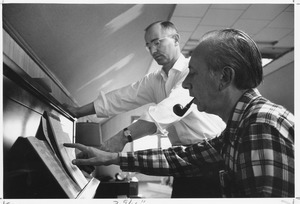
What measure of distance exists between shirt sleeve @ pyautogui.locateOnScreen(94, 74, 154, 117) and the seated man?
0.56 m

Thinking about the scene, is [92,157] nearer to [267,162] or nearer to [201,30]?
[267,162]

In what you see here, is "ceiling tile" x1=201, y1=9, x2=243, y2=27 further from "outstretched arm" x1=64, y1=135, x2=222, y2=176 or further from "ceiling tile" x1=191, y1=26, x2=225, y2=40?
"outstretched arm" x1=64, y1=135, x2=222, y2=176

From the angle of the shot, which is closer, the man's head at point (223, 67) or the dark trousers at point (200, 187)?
the man's head at point (223, 67)

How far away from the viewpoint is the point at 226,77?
829 mm

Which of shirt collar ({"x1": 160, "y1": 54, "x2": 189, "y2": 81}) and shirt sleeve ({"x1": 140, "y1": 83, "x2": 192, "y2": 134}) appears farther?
shirt collar ({"x1": 160, "y1": 54, "x2": 189, "y2": 81})

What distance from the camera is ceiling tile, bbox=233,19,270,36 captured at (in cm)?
356

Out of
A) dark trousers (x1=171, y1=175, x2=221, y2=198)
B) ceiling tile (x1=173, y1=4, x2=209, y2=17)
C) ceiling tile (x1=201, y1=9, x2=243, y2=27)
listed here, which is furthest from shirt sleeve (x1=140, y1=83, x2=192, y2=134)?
→ ceiling tile (x1=201, y1=9, x2=243, y2=27)

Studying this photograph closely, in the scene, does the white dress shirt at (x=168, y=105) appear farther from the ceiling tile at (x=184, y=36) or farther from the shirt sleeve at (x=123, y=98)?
the ceiling tile at (x=184, y=36)

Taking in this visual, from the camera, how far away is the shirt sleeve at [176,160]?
104 cm

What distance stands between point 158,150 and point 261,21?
Answer: 2.90m

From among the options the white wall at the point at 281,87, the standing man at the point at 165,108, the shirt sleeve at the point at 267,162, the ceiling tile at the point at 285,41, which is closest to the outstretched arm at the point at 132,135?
the standing man at the point at 165,108

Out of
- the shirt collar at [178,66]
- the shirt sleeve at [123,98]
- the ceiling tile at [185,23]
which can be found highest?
the ceiling tile at [185,23]

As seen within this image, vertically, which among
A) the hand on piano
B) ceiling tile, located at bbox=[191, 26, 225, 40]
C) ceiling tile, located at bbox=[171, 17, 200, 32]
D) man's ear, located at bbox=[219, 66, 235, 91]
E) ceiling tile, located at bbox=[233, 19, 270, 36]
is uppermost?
ceiling tile, located at bbox=[171, 17, 200, 32]

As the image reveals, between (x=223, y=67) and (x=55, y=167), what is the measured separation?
0.44 metres
